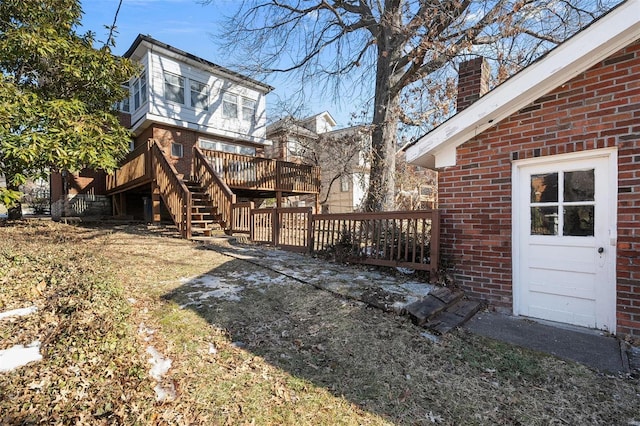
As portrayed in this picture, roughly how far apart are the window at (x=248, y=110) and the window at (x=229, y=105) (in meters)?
0.47

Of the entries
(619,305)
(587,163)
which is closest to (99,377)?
(619,305)

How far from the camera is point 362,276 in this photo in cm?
514

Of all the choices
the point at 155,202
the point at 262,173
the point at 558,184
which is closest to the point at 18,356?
the point at 558,184

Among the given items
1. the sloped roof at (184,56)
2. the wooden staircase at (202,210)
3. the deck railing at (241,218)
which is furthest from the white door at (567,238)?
the sloped roof at (184,56)

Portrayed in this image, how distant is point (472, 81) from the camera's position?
5000mm

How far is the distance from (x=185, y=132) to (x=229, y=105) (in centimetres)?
289

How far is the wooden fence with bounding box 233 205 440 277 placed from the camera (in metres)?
5.00

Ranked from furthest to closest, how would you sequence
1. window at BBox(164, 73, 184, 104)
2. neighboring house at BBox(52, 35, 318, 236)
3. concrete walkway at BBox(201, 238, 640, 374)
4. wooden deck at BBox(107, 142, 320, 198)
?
window at BBox(164, 73, 184, 104), neighboring house at BBox(52, 35, 318, 236), wooden deck at BBox(107, 142, 320, 198), concrete walkway at BBox(201, 238, 640, 374)

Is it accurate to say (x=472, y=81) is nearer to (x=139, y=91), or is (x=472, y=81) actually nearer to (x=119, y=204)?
(x=139, y=91)

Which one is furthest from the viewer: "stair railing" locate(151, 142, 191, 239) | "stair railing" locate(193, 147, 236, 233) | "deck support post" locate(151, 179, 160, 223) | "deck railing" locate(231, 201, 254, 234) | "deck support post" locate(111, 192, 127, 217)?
"deck support post" locate(111, 192, 127, 217)

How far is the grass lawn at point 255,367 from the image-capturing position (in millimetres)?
2107

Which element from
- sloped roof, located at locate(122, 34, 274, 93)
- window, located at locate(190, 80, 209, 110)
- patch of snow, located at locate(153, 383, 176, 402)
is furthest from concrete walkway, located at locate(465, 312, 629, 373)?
window, located at locate(190, 80, 209, 110)

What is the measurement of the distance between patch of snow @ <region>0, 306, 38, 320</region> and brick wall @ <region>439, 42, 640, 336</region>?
16.2ft

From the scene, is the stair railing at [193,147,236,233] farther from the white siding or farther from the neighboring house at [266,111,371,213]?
the neighboring house at [266,111,371,213]
